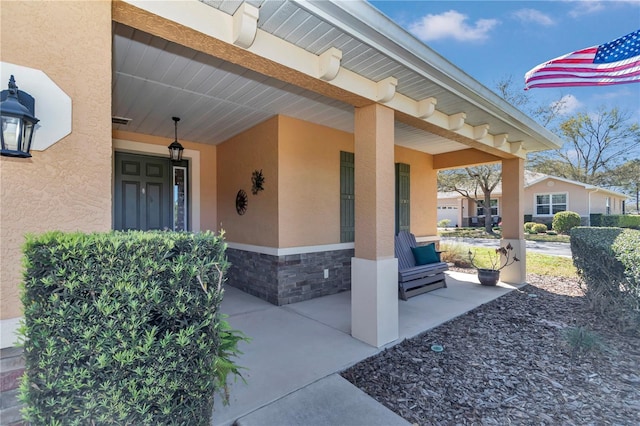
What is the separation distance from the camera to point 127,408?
1.27 meters

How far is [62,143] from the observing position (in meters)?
1.58

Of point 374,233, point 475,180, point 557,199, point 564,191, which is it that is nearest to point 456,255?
point 374,233

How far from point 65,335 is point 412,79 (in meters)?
3.55

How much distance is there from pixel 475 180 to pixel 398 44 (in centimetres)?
1626

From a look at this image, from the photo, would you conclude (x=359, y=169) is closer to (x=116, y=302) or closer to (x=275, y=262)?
(x=275, y=262)

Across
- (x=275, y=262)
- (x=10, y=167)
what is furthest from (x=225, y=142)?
(x=10, y=167)

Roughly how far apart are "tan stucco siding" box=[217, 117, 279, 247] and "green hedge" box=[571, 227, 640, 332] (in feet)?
15.8

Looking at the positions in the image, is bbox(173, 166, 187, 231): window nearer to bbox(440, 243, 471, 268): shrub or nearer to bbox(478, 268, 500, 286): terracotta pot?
bbox(478, 268, 500, 286): terracotta pot

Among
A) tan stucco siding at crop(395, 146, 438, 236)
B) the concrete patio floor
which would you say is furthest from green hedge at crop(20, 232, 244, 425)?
tan stucco siding at crop(395, 146, 438, 236)

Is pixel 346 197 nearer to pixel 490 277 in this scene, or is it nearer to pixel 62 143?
pixel 490 277

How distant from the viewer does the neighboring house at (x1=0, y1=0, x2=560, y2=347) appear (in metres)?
1.56

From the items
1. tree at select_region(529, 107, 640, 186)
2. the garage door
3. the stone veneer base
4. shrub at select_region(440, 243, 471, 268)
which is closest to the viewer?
the stone veneer base

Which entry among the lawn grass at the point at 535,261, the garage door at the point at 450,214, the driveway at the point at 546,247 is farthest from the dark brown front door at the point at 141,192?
the garage door at the point at 450,214

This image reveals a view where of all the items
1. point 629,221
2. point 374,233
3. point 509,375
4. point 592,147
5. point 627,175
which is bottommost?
point 509,375
